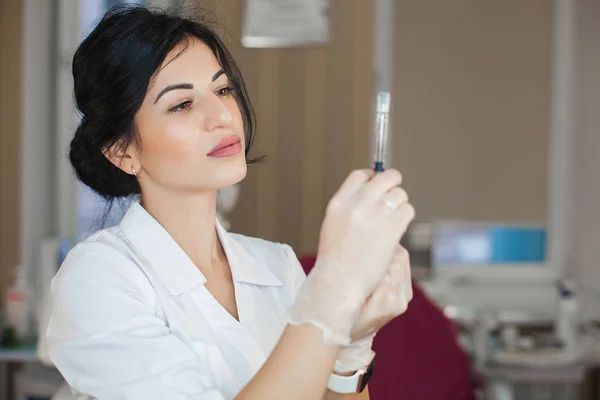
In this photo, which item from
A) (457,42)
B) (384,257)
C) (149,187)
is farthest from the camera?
(457,42)

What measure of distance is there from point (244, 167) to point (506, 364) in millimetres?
1369

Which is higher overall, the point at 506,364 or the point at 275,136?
the point at 275,136

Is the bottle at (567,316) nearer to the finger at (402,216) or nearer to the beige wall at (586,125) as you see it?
the beige wall at (586,125)

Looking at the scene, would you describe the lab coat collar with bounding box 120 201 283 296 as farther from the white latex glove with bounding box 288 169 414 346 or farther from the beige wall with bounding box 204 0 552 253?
the beige wall with bounding box 204 0 552 253

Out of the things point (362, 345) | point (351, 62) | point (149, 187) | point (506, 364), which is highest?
point (351, 62)

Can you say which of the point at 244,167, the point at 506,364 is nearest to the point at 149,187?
the point at 244,167

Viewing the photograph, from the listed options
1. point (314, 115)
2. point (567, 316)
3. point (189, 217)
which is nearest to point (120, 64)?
point (189, 217)

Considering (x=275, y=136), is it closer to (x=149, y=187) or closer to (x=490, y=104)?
(x=490, y=104)

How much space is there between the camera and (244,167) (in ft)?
1.93

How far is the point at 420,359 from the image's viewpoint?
1.47 metres

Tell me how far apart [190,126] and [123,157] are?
0.25ft

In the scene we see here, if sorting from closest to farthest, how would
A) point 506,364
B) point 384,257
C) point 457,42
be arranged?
point 384,257
point 506,364
point 457,42

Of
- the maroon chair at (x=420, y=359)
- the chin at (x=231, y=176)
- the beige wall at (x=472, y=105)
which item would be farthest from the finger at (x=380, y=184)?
the beige wall at (x=472, y=105)

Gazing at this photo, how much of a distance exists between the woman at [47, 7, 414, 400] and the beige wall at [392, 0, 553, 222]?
146 cm
